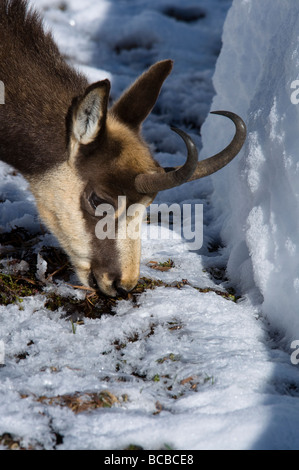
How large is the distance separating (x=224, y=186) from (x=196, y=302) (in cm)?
203

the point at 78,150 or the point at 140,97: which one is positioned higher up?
the point at 140,97

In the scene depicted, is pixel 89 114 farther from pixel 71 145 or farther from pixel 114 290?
pixel 114 290

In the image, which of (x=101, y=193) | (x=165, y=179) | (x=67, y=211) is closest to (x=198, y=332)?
(x=165, y=179)

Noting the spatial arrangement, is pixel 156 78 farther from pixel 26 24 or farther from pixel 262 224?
pixel 262 224

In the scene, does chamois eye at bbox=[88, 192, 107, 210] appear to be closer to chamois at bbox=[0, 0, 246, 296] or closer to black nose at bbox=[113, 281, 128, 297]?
chamois at bbox=[0, 0, 246, 296]

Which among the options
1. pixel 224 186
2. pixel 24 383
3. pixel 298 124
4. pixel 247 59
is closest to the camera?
pixel 24 383

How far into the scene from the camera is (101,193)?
383 cm

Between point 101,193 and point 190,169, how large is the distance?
709 millimetres

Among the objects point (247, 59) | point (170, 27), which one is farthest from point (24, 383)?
point (170, 27)

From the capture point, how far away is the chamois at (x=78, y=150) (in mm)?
3797

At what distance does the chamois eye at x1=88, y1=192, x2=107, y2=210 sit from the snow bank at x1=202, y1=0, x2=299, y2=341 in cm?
120
